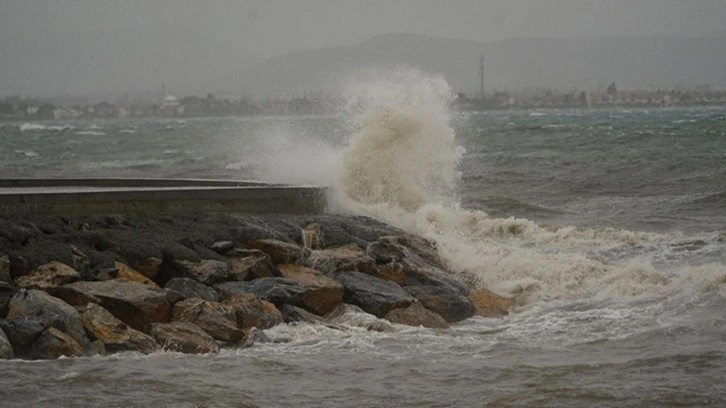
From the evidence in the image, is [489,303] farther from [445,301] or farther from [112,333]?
[112,333]

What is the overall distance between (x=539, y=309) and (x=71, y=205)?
4.90 meters

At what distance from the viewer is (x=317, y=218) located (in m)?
14.6

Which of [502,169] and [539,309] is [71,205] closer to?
[539,309]

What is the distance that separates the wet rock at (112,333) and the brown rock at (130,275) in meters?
1.14

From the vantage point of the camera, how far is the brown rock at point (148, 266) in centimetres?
1156

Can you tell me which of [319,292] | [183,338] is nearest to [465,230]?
[319,292]

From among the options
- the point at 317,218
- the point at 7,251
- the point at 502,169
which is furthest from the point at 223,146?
the point at 7,251

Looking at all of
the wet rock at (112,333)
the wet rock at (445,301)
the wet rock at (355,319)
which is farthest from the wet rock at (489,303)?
the wet rock at (112,333)

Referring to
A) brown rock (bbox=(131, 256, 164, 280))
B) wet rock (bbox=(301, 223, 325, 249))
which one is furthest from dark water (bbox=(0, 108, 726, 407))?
wet rock (bbox=(301, 223, 325, 249))

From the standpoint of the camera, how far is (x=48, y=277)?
10.7 metres

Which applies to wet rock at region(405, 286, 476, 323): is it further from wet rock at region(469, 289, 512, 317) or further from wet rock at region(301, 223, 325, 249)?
wet rock at region(301, 223, 325, 249)

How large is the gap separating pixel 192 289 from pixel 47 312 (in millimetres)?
1679

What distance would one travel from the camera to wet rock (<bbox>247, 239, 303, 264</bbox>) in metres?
12.5

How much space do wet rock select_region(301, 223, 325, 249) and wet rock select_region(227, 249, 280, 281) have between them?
1195 millimetres
